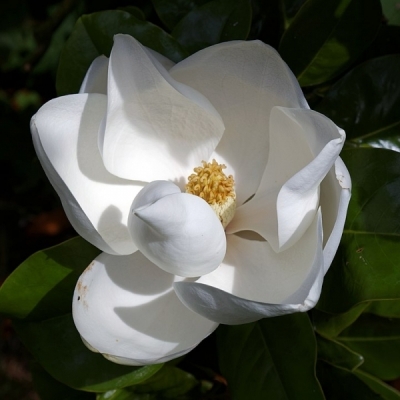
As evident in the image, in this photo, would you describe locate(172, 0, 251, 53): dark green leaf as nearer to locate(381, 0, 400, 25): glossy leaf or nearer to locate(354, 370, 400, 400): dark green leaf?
locate(381, 0, 400, 25): glossy leaf

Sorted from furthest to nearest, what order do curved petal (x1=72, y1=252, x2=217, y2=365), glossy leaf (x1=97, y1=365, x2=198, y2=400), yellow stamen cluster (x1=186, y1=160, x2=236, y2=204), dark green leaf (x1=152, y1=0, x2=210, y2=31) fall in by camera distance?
dark green leaf (x1=152, y1=0, x2=210, y2=31), glossy leaf (x1=97, y1=365, x2=198, y2=400), yellow stamen cluster (x1=186, y1=160, x2=236, y2=204), curved petal (x1=72, y1=252, x2=217, y2=365)

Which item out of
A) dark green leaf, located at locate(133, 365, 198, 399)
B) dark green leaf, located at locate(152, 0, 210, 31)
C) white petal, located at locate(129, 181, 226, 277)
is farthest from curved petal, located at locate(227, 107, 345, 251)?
dark green leaf, located at locate(152, 0, 210, 31)

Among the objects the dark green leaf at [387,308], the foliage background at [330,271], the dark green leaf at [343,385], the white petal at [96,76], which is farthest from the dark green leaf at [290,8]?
the dark green leaf at [343,385]

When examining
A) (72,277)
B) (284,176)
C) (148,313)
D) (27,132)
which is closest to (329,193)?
(284,176)

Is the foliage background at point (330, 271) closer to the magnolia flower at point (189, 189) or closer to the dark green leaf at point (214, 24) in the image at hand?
the dark green leaf at point (214, 24)

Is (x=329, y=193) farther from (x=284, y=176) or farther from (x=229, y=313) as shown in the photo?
(x=229, y=313)

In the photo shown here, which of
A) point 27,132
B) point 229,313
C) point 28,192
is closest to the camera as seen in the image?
point 229,313
